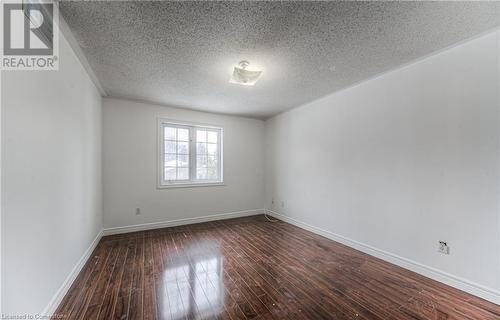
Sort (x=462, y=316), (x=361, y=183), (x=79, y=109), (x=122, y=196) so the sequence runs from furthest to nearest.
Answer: (x=122, y=196) → (x=361, y=183) → (x=79, y=109) → (x=462, y=316)

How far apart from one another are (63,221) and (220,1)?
7.61 ft

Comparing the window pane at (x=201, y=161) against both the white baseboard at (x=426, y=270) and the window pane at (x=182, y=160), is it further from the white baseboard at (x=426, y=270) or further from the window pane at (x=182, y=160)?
the white baseboard at (x=426, y=270)

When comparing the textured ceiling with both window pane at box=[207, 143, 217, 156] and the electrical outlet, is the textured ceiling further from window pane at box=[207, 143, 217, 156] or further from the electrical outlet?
the electrical outlet

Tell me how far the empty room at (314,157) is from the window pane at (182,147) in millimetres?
852

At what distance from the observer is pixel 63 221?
1.79 m

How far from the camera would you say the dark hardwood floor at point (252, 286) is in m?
1.62

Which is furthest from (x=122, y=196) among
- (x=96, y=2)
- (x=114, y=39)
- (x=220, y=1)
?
(x=220, y=1)

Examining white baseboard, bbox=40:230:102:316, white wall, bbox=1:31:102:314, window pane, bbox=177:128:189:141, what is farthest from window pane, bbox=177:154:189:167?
white baseboard, bbox=40:230:102:316

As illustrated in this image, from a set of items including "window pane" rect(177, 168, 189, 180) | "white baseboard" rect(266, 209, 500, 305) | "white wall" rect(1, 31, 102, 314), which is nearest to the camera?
"white wall" rect(1, 31, 102, 314)

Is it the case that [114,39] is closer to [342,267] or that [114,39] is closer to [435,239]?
[342,267]

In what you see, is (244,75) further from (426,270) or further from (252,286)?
(426,270)

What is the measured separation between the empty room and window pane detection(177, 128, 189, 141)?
78 cm

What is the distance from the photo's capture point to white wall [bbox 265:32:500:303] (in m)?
1.80

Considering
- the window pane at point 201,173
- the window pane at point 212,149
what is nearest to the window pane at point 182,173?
the window pane at point 201,173
